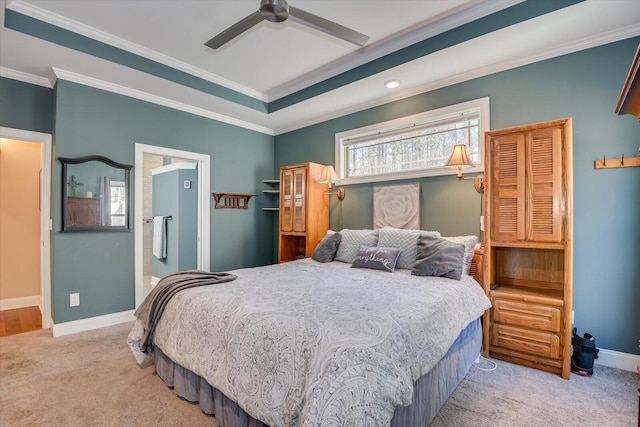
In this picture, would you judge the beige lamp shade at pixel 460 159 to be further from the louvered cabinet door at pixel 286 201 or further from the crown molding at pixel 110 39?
the crown molding at pixel 110 39

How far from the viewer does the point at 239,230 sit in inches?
197

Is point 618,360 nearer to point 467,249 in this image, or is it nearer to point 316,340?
point 467,249

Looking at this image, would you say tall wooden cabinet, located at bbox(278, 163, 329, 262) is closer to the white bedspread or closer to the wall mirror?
the white bedspread

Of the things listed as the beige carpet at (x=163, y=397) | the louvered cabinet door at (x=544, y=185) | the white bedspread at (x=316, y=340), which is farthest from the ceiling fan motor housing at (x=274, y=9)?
the beige carpet at (x=163, y=397)

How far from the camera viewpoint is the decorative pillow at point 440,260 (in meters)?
2.61

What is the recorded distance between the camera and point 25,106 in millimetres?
3393

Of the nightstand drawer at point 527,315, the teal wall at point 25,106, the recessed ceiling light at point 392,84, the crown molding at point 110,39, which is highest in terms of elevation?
the crown molding at point 110,39

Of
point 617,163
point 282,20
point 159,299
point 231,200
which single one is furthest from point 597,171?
point 231,200

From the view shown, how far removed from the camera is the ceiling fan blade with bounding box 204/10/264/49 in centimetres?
202

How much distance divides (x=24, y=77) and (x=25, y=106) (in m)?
0.31

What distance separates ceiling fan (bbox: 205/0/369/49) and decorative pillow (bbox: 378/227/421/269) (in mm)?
1862

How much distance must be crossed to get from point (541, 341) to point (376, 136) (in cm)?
289

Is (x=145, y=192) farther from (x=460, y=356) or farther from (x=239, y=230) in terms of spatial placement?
(x=460, y=356)

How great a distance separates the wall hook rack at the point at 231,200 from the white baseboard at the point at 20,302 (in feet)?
9.49
